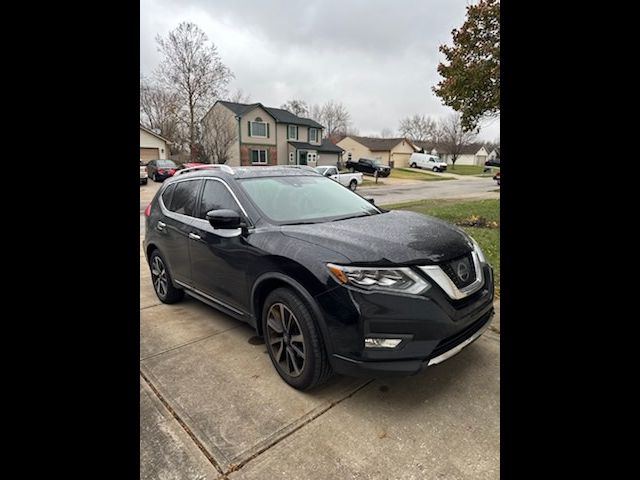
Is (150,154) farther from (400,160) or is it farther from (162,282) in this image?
(400,160)

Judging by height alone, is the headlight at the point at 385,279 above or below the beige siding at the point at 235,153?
below

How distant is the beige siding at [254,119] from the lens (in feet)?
111

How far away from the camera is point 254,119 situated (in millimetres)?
34688

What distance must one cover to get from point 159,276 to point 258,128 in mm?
32836

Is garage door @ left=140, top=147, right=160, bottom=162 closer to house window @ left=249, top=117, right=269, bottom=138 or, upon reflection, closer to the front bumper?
house window @ left=249, top=117, right=269, bottom=138

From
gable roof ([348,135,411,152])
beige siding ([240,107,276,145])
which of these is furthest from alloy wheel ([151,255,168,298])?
gable roof ([348,135,411,152])

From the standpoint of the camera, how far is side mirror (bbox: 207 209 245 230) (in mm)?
2900

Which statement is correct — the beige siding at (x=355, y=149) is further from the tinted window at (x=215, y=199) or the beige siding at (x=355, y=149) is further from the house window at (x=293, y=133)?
the tinted window at (x=215, y=199)

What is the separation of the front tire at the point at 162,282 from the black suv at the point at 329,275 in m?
0.63

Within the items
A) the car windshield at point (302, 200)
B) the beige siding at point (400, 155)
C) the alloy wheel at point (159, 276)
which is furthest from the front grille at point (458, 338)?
the beige siding at point (400, 155)

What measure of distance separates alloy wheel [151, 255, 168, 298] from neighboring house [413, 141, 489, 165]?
66.0 m
